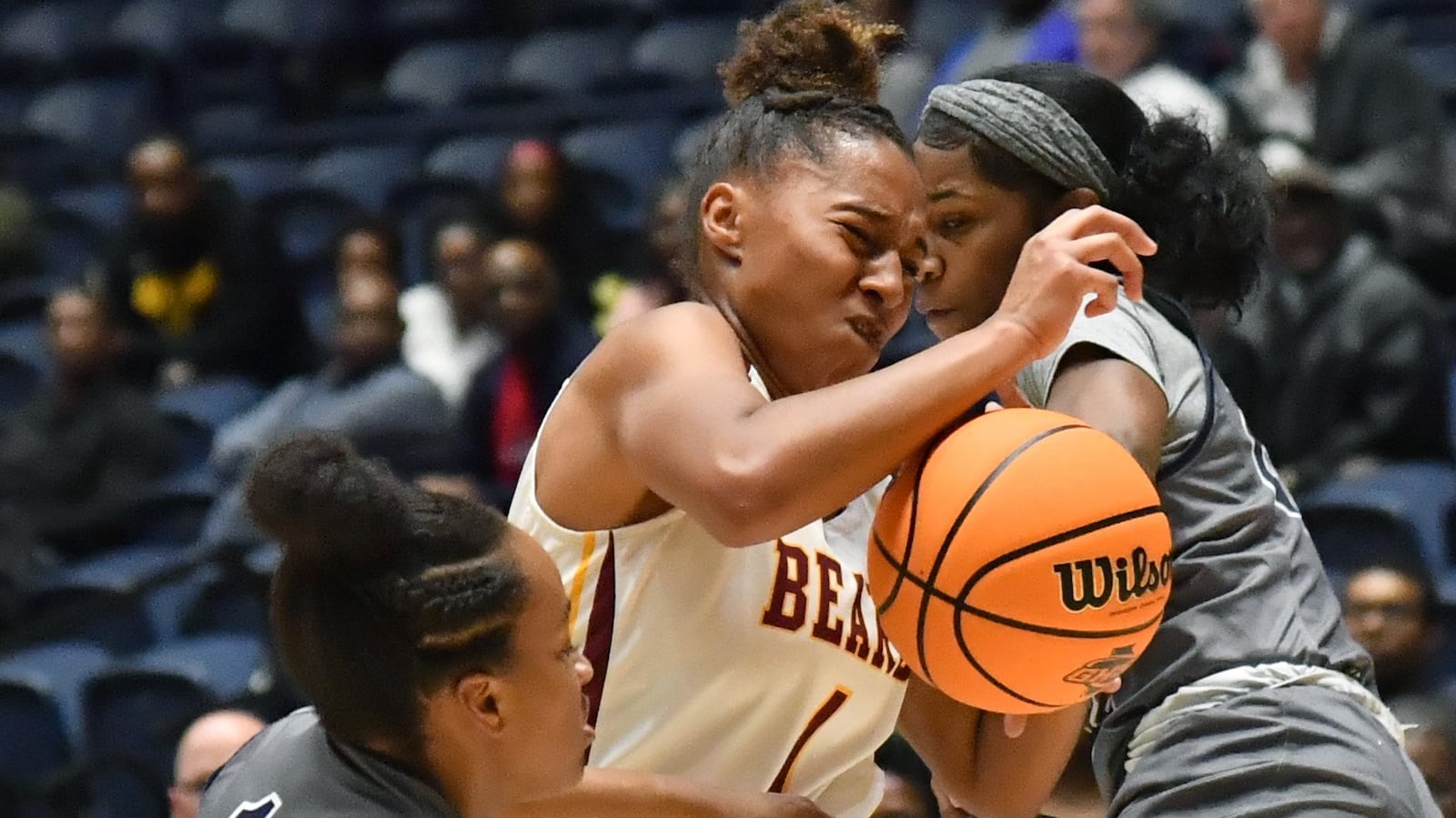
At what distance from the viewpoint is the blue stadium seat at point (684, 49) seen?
888cm

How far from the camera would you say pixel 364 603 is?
227 centimetres

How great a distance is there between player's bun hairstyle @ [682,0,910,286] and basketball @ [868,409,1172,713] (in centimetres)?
42

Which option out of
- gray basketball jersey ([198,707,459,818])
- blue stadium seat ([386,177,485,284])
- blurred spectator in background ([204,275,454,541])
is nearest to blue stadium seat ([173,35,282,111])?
blue stadium seat ([386,177,485,284])

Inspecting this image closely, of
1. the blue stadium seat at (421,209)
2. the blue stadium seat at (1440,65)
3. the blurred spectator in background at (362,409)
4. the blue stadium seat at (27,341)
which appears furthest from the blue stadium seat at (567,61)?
the blue stadium seat at (1440,65)

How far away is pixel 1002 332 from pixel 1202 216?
2.22 feet

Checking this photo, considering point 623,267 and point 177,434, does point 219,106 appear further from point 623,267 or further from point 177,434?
point 623,267

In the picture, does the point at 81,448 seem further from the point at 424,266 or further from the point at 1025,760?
the point at 1025,760

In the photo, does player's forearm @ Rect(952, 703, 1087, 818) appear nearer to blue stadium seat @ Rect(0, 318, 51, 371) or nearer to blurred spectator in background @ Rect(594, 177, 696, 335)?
blurred spectator in background @ Rect(594, 177, 696, 335)

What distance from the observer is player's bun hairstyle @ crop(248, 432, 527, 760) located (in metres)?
2.26

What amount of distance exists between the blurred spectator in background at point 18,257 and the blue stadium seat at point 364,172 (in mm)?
1246

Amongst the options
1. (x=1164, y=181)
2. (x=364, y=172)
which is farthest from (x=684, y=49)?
(x=1164, y=181)

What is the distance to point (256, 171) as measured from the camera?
9.67 meters

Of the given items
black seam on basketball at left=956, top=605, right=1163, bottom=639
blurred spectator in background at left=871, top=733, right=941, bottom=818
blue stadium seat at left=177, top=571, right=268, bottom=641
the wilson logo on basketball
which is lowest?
blue stadium seat at left=177, top=571, right=268, bottom=641

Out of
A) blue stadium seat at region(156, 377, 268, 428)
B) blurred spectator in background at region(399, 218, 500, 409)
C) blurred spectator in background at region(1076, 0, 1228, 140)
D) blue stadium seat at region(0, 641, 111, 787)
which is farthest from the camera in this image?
blue stadium seat at region(156, 377, 268, 428)
